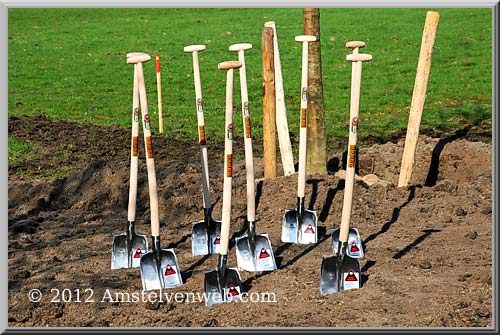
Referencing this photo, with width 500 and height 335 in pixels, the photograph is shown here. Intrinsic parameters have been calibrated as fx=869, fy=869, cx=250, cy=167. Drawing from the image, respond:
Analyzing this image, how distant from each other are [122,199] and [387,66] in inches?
450

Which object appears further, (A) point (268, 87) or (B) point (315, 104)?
(B) point (315, 104)

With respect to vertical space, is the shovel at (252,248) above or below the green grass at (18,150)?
above

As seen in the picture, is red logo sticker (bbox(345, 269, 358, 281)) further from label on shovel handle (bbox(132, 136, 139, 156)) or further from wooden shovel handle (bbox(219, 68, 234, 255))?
label on shovel handle (bbox(132, 136, 139, 156))

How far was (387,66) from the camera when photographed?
20422mm

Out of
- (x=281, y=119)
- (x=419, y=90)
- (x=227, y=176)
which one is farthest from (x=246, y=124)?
(x=419, y=90)

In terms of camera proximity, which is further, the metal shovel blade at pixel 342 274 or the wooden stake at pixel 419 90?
the wooden stake at pixel 419 90

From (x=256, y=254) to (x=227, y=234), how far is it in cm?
85

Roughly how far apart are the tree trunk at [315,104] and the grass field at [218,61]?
11.9ft

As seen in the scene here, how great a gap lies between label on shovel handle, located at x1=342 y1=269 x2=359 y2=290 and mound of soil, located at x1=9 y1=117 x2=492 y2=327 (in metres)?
0.10

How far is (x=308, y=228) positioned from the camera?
9.15 meters

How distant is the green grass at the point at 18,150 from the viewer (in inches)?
502

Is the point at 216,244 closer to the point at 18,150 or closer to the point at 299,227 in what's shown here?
the point at 299,227

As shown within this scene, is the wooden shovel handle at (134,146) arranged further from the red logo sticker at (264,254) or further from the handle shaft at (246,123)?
the red logo sticker at (264,254)

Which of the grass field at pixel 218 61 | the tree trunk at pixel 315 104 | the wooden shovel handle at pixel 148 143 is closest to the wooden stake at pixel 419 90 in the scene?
the tree trunk at pixel 315 104
